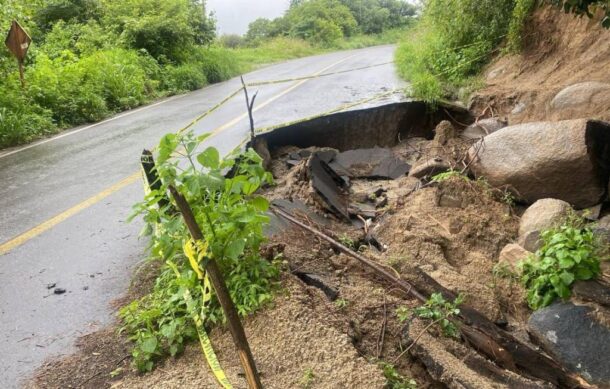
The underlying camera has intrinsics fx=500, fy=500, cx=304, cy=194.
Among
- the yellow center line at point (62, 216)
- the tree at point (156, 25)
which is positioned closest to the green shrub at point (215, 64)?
the tree at point (156, 25)

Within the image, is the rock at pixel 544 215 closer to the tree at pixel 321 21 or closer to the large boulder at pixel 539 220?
the large boulder at pixel 539 220

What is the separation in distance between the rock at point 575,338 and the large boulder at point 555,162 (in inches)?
95.3

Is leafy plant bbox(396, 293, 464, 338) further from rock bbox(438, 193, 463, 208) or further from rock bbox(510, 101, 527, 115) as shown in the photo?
rock bbox(510, 101, 527, 115)

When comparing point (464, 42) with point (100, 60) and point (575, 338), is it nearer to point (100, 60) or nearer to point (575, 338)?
point (575, 338)

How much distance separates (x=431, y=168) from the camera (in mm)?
6879

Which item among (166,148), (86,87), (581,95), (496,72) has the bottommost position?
(581,95)

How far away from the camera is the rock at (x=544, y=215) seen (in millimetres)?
5281

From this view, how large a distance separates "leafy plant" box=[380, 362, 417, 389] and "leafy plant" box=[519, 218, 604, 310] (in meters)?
2.07

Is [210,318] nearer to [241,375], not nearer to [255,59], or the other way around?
[241,375]

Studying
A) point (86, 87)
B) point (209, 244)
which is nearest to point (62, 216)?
point (209, 244)

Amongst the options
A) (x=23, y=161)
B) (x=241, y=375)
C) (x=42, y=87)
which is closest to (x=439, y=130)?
(x=241, y=375)

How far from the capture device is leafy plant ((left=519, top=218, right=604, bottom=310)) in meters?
4.21

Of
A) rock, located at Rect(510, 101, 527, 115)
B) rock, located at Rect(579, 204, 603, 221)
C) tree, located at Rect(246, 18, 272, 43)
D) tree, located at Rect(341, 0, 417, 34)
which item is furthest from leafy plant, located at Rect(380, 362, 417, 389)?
tree, located at Rect(341, 0, 417, 34)

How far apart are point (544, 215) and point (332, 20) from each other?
41709 mm
